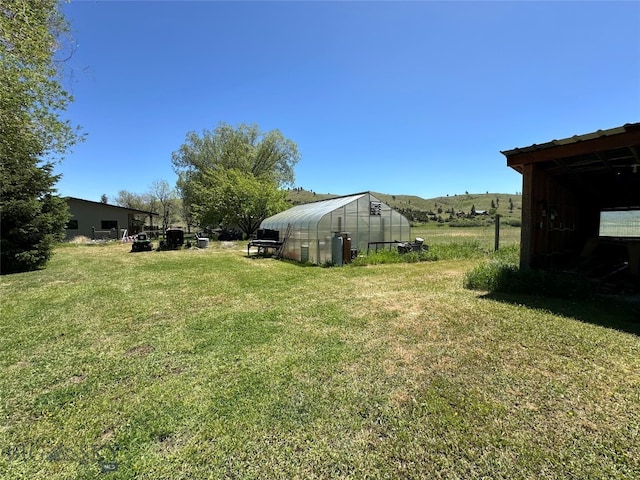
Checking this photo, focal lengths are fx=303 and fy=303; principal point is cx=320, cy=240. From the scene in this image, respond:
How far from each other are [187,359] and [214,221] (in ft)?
81.7

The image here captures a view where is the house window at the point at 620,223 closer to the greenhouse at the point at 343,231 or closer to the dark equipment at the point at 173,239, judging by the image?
the greenhouse at the point at 343,231

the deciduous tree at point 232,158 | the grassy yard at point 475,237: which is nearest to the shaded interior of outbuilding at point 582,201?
the grassy yard at point 475,237

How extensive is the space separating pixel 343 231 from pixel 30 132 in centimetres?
1019

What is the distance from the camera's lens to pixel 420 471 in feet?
6.23

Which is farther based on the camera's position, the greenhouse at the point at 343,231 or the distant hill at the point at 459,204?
the distant hill at the point at 459,204

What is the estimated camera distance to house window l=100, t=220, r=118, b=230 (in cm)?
2528

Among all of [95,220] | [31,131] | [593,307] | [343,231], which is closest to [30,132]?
[31,131]

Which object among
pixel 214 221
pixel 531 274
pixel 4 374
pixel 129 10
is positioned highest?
pixel 129 10

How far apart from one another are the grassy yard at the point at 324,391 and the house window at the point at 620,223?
564 cm

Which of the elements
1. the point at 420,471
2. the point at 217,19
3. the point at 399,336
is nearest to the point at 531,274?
the point at 399,336

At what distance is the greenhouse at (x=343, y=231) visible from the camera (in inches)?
455

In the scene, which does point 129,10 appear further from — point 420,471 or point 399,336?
point 420,471

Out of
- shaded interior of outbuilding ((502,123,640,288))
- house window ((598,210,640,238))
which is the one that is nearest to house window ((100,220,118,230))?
shaded interior of outbuilding ((502,123,640,288))

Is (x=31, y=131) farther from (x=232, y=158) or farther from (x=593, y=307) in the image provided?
(x=232, y=158)
